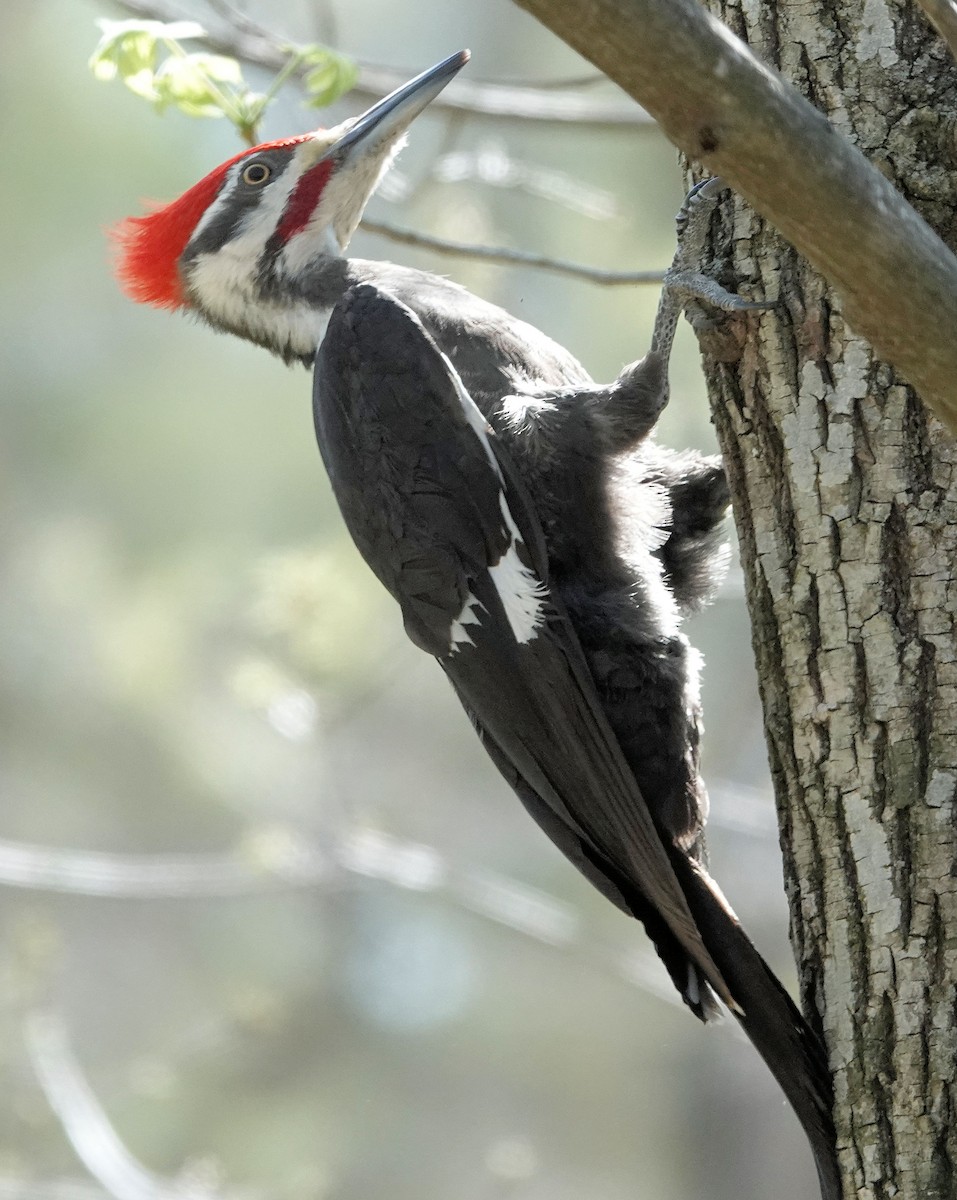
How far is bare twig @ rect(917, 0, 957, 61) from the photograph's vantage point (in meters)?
1.43

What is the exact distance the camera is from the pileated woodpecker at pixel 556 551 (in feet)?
7.55

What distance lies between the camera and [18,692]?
7.75m

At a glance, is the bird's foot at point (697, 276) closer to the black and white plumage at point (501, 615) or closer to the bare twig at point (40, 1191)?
the black and white plumage at point (501, 615)

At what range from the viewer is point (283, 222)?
10.2ft

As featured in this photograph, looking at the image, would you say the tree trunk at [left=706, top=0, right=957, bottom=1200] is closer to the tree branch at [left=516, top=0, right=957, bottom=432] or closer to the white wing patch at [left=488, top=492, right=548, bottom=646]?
the tree branch at [left=516, top=0, right=957, bottom=432]

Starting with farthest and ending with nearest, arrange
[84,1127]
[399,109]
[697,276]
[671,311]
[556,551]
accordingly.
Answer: [84,1127] < [399,109] < [556,551] < [671,311] < [697,276]

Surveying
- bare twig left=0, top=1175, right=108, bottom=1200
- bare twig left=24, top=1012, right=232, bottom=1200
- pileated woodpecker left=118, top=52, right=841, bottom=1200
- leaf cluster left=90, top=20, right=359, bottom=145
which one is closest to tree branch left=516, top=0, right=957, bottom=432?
pileated woodpecker left=118, top=52, right=841, bottom=1200

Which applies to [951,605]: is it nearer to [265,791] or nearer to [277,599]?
[277,599]

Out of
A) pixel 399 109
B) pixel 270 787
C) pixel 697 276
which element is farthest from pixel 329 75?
pixel 270 787

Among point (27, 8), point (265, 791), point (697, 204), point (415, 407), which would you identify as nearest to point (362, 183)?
point (415, 407)

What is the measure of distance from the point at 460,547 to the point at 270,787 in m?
4.13

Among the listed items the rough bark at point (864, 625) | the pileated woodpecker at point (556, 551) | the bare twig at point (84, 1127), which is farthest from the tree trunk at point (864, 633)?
the bare twig at point (84, 1127)

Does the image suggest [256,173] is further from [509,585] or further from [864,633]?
[864,633]

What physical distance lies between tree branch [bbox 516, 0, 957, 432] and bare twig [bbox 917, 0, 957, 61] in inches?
7.3
